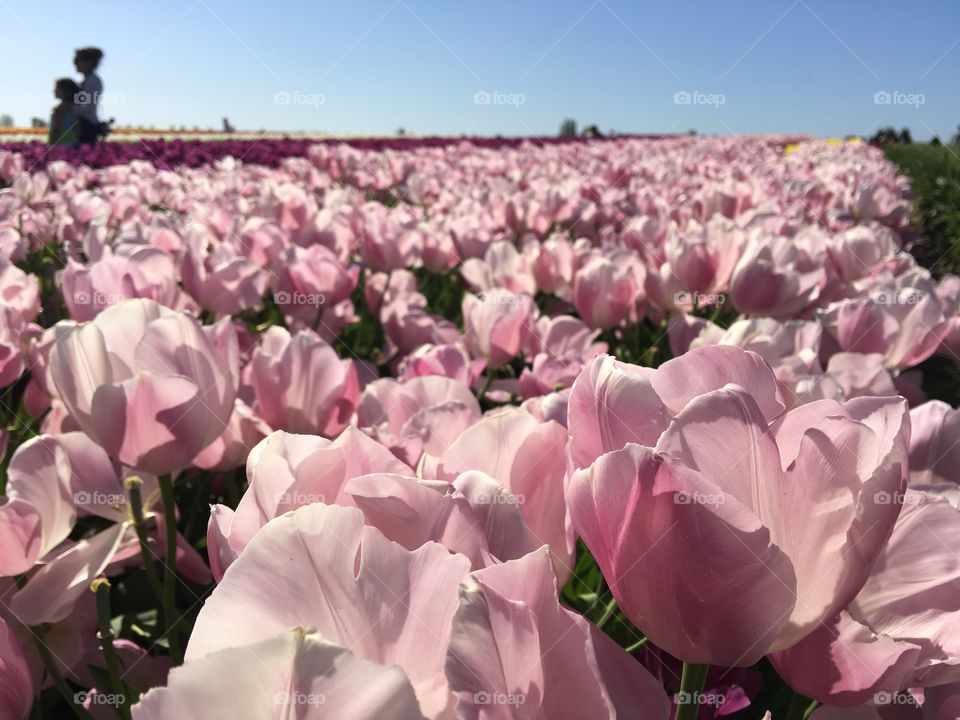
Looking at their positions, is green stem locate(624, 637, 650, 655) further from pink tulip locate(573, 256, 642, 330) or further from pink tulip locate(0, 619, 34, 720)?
pink tulip locate(573, 256, 642, 330)

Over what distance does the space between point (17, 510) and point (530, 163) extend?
8.34 meters

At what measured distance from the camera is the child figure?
10.3 meters

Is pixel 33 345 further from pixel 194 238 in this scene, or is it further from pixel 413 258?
pixel 413 258

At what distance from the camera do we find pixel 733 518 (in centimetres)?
48

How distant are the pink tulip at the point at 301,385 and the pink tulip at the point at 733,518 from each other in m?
0.67

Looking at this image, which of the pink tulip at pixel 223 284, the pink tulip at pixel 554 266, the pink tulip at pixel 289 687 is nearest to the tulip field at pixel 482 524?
the pink tulip at pixel 289 687

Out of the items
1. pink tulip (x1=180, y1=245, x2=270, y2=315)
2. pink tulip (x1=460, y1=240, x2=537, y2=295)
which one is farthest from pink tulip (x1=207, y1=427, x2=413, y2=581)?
pink tulip (x1=460, y1=240, x2=537, y2=295)

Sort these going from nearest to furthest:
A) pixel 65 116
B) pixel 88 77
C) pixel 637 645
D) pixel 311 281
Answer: pixel 637 645
pixel 311 281
pixel 88 77
pixel 65 116

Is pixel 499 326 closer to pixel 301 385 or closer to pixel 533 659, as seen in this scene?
pixel 301 385

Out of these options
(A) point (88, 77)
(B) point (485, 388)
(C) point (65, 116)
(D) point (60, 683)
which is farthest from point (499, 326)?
(C) point (65, 116)

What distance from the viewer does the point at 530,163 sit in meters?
8.78

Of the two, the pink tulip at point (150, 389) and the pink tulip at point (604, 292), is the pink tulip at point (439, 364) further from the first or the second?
the pink tulip at point (604, 292)

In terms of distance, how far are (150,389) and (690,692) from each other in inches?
27.5

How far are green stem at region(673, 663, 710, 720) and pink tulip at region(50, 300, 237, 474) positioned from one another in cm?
67
